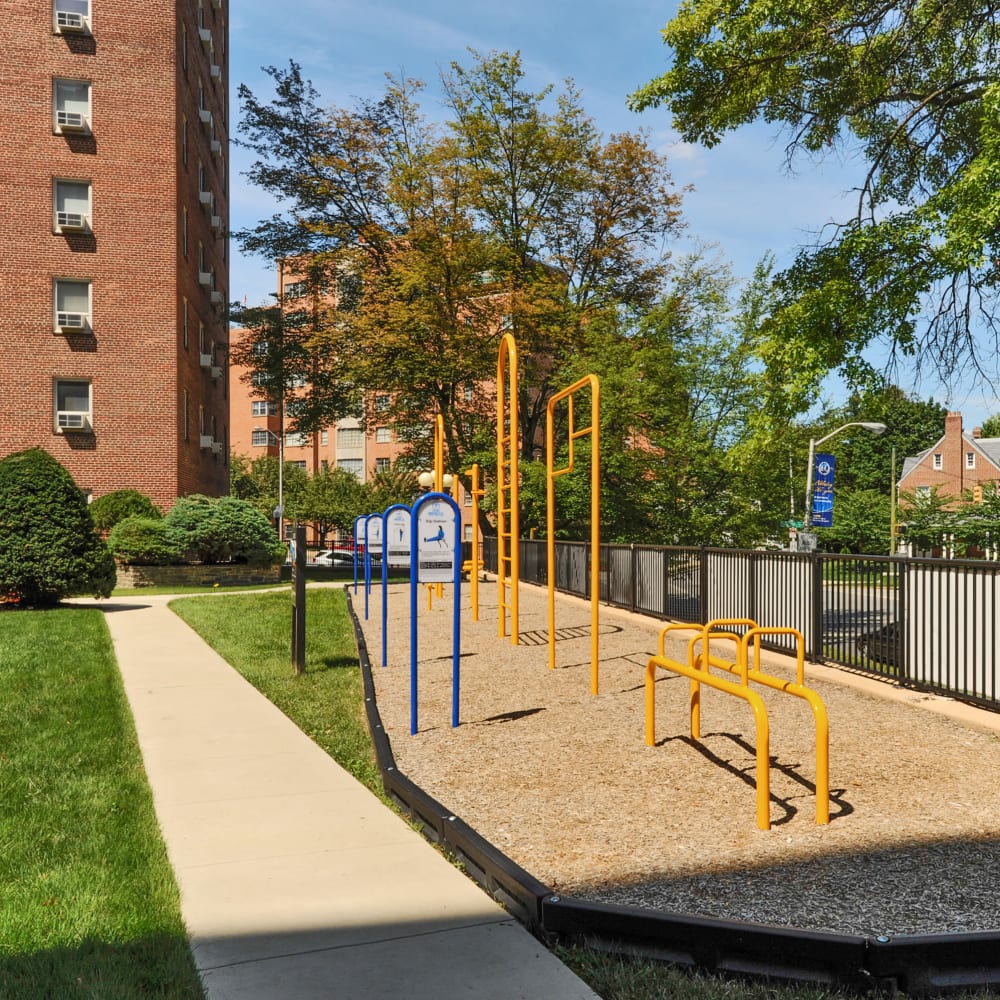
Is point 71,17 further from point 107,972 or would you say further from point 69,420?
point 107,972

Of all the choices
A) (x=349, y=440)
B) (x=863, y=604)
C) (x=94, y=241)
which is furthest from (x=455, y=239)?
(x=349, y=440)

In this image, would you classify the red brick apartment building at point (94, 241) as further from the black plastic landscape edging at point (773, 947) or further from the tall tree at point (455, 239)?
the black plastic landscape edging at point (773, 947)

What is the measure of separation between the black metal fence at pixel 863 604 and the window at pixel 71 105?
23103 millimetres

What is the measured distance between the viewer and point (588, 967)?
3764 mm

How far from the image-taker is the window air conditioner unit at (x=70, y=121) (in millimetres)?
28781

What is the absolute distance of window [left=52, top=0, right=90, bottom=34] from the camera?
28.8m

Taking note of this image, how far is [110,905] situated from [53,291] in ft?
93.1

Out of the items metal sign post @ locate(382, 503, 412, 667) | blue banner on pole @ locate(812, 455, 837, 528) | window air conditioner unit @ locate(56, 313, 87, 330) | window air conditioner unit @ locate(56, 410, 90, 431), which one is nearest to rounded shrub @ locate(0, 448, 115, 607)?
metal sign post @ locate(382, 503, 412, 667)

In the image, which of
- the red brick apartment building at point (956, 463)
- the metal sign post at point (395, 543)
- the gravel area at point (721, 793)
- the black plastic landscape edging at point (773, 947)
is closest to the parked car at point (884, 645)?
the gravel area at point (721, 793)

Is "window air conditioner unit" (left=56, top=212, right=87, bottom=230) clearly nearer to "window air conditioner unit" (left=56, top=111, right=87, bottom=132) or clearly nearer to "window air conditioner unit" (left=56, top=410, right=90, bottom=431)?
"window air conditioner unit" (left=56, top=111, right=87, bottom=132)

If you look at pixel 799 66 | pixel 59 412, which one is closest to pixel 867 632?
pixel 799 66

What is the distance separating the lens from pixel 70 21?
28.9 metres

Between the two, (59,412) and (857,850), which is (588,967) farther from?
(59,412)

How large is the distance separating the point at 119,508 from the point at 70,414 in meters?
3.37
